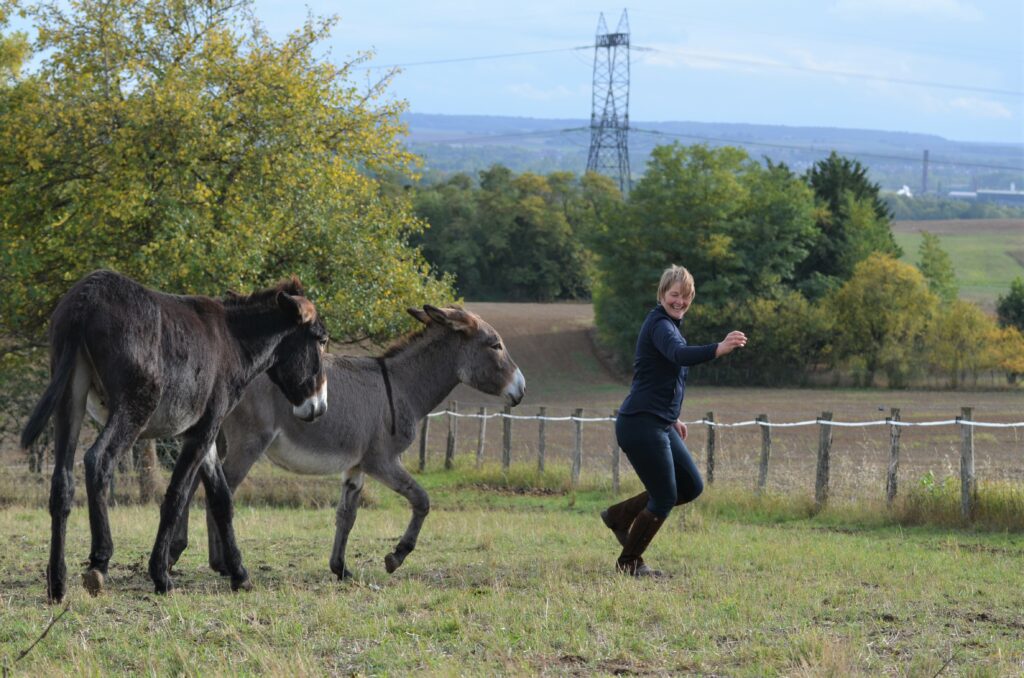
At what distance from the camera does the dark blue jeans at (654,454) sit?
911 centimetres

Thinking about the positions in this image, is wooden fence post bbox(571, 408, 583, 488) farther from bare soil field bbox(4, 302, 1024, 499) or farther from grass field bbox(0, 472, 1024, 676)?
grass field bbox(0, 472, 1024, 676)

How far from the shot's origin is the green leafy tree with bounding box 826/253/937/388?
60.3m

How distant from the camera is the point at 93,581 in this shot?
26.2 ft

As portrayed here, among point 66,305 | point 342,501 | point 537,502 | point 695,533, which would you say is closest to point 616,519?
point 342,501

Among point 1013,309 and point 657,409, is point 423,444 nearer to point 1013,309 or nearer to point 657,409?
point 657,409

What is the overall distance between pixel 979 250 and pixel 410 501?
150766mm

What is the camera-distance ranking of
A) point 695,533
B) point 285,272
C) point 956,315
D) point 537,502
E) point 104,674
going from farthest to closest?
point 956,315, point 285,272, point 537,502, point 695,533, point 104,674

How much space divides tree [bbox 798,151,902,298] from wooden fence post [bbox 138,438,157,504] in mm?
52302

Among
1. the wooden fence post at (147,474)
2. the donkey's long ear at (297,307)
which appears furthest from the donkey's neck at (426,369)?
the wooden fence post at (147,474)

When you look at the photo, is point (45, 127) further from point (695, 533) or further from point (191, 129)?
point (695, 533)

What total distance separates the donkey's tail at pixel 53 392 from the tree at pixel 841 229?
63417 millimetres

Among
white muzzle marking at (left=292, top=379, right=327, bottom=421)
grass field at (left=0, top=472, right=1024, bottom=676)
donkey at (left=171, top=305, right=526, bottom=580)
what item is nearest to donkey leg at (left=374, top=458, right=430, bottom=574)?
donkey at (left=171, top=305, right=526, bottom=580)

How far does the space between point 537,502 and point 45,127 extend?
10.8 metres

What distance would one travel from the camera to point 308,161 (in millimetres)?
22953
